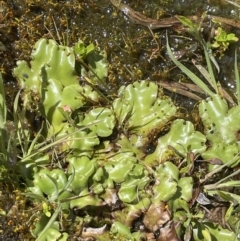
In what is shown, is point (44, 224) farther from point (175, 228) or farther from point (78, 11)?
point (78, 11)

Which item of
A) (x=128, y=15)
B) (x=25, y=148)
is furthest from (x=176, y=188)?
(x=128, y=15)

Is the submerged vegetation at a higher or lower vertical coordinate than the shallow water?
lower

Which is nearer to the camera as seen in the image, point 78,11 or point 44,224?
point 44,224

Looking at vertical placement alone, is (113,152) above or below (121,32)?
below

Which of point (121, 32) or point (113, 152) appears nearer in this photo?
point (113, 152)

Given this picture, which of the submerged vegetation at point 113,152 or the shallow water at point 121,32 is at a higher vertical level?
the shallow water at point 121,32

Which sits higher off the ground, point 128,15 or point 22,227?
point 128,15

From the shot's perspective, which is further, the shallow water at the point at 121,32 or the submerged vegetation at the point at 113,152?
the shallow water at the point at 121,32

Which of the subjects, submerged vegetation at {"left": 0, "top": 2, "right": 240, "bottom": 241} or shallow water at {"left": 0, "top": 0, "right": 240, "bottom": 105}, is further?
shallow water at {"left": 0, "top": 0, "right": 240, "bottom": 105}
